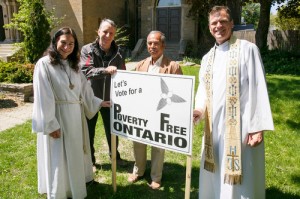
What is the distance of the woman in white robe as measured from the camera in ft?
10.7

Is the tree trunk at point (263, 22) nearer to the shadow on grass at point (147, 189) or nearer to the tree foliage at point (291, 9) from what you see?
the tree foliage at point (291, 9)

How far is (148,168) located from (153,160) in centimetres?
60

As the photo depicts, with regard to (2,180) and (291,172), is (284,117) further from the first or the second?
(2,180)

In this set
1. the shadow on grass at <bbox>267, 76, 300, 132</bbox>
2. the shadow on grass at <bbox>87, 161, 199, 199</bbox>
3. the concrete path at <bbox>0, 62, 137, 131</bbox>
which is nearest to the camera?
the shadow on grass at <bbox>87, 161, 199, 199</bbox>

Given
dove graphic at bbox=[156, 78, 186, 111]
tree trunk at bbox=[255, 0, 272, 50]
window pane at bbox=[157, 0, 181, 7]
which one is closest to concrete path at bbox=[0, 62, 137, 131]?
dove graphic at bbox=[156, 78, 186, 111]

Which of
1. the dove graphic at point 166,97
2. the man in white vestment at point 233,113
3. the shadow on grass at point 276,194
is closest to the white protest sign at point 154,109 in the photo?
the dove graphic at point 166,97

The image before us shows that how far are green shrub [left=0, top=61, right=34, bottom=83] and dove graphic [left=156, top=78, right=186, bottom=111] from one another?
790cm

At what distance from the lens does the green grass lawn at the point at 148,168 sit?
13.3 ft

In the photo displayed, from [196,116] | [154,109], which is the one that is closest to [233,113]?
[196,116]

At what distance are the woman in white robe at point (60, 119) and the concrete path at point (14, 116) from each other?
4.08 m

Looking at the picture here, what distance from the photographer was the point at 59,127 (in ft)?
11.0

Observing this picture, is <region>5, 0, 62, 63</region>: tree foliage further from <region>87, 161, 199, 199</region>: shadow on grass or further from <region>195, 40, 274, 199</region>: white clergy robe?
<region>195, 40, 274, 199</region>: white clergy robe

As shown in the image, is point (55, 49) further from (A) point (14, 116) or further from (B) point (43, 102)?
(A) point (14, 116)

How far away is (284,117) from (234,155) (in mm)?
4365
